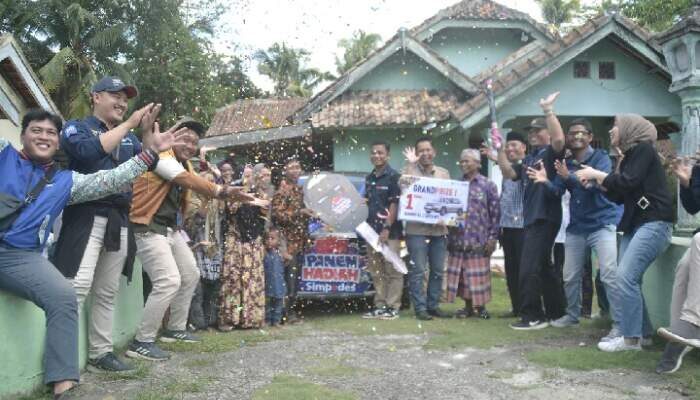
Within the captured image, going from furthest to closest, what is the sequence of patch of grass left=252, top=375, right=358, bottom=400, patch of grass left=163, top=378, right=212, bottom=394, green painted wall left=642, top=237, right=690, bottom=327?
green painted wall left=642, top=237, right=690, bottom=327, patch of grass left=163, top=378, right=212, bottom=394, patch of grass left=252, top=375, right=358, bottom=400

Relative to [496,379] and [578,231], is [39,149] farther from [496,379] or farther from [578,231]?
[578,231]

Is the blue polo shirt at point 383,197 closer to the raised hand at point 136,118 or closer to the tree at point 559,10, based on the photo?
the raised hand at point 136,118

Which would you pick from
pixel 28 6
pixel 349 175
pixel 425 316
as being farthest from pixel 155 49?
pixel 425 316

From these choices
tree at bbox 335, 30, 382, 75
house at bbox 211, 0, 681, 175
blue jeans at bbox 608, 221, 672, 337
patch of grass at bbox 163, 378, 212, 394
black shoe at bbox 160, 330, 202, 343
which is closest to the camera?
patch of grass at bbox 163, 378, 212, 394

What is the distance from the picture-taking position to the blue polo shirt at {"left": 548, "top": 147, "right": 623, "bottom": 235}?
6348 millimetres

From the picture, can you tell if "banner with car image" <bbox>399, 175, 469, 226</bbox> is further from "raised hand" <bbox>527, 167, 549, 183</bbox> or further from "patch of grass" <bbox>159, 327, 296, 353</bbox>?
"patch of grass" <bbox>159, 327, 296, 353</bbox>

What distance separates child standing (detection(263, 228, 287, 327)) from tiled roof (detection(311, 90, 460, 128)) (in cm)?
649

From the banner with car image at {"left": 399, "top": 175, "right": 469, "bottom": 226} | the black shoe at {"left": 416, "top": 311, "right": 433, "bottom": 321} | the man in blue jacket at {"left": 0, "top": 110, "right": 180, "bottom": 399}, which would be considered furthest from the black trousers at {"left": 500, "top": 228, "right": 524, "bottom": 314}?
the man in blue jacket at {"left": 0, "top": 110, "right": 180, "bottom": 399}

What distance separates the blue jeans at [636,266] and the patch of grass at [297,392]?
2607mm

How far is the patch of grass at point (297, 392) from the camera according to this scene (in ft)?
14.3

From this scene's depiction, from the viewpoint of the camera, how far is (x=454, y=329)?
706 centimetres

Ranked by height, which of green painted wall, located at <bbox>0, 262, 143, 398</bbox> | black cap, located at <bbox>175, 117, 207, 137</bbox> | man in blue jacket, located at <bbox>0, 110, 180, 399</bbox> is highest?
black cap, located at <bbox>175, 117, 207, 137</bbox>

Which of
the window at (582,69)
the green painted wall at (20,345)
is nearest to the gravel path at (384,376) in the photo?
the green painted wall at (20,345)

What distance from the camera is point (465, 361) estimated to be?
558 centimetres
